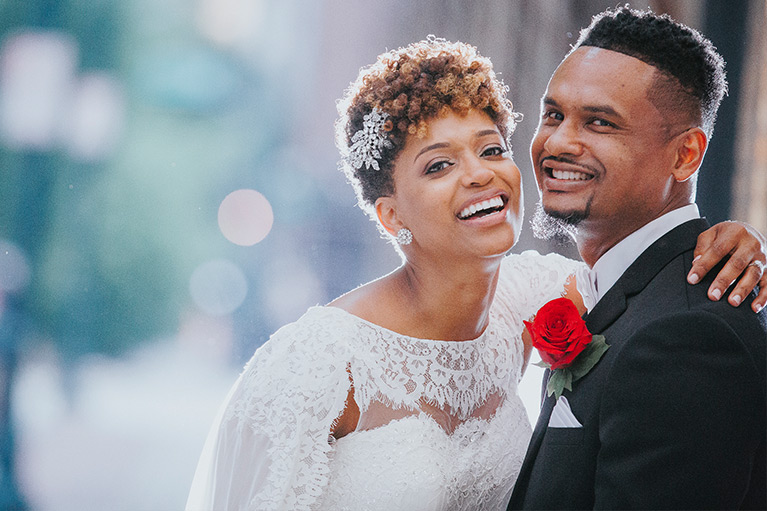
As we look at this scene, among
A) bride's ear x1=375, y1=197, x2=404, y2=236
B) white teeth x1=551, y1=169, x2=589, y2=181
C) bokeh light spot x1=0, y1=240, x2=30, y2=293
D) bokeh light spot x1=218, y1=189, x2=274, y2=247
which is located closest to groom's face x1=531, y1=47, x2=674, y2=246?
white teeth x1=551, y1=169, x2=589, y2=181

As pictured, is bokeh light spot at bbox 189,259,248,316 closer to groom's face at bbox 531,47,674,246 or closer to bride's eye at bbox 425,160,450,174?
bride's eye at bbox 425,160,450,174

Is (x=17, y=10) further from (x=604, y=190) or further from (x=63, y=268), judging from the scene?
(x=604, y=190)

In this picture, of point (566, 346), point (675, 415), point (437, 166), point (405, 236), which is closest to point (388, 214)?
point (405, 236)

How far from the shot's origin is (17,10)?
7.18 ft

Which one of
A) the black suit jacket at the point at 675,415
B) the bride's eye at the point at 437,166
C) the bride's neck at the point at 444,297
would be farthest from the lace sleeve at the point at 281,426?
the black suit jacket at the point at 675,415

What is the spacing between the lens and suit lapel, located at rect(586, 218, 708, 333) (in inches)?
57.1

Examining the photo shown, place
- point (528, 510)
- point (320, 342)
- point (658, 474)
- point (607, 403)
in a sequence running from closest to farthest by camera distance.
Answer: point (658, 474) < point (607, 403) < point (528, 510) < point (320, 342)

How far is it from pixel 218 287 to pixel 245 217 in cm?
26

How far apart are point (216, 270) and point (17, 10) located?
1.04 metres

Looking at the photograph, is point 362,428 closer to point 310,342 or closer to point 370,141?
point 310,342

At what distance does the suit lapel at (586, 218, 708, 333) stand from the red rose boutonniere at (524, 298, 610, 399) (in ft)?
0.18

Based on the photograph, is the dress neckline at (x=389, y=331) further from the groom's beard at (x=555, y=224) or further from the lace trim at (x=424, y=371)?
the groom's beard at (x=555, y=224)

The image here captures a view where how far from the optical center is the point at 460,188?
1799 mm

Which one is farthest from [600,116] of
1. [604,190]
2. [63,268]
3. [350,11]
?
[63,268]
